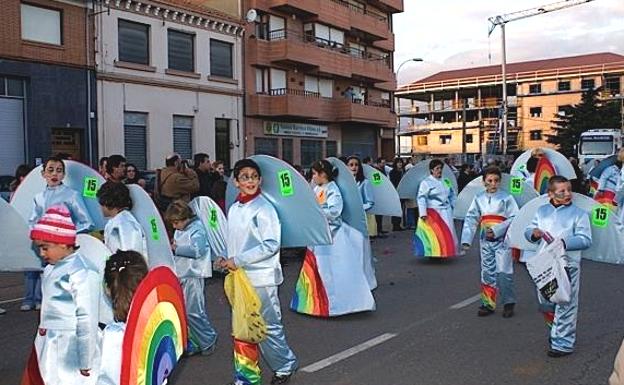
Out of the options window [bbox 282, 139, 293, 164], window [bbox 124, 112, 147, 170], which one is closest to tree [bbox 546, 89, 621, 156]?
window [bbox 282, 139, 293, 164]

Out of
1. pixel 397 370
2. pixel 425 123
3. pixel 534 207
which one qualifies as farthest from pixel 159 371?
pixel 425 123

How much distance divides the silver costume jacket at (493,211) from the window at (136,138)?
19039mm

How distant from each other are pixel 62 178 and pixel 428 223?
248 inches

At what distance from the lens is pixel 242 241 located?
16.2 ft

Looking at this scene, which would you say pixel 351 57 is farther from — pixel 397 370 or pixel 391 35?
pixel 397 370

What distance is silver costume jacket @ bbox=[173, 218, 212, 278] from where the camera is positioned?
5938 mm

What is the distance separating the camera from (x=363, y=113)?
125ft

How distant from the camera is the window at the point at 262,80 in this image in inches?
1264

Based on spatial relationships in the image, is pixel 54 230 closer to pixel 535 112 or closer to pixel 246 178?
pixel 246 178

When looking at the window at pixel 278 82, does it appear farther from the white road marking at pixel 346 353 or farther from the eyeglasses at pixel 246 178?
the eyeglasses at pixel 246 178

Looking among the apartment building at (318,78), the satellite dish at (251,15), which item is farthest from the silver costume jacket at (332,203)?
the satellite dish at (251,15)

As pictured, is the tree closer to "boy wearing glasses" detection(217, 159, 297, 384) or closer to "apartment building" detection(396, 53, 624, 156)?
"apartment building" detection(396, 53, 624, 156)

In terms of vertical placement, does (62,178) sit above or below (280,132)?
below

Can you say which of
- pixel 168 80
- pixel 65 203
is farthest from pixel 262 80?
pixel 65 203
